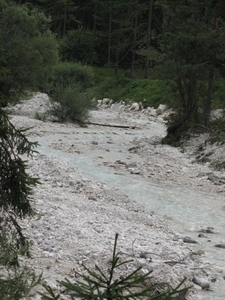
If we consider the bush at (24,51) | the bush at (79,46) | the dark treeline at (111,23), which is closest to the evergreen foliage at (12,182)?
the bush at (24,51)

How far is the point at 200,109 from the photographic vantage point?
20.6m

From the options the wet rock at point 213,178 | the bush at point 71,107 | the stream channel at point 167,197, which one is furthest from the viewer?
the bush at point 71,107

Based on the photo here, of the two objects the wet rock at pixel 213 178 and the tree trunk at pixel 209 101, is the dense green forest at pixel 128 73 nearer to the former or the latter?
the tree trunk at pixel 209 101

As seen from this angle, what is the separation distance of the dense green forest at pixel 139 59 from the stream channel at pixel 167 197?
331cm

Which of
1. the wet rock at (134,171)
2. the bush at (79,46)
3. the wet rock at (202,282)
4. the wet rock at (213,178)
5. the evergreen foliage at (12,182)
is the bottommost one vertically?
the wet rock at (134,171)

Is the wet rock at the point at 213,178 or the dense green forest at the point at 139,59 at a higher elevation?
the dense green forest at the point at 139,59

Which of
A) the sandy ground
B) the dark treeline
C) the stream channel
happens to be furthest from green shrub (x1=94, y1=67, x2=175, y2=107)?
the sandy ground

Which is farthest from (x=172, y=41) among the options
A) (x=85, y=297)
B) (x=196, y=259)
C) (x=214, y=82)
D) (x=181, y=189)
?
(x=85, y=297)

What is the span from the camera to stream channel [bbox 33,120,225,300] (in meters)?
7.88

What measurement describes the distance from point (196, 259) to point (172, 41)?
12438mm

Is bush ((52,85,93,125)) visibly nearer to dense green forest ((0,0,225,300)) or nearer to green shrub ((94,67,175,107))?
dense green forest ((0,0,225,300))

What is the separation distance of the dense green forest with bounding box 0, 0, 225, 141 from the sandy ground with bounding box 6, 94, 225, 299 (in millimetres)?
2106

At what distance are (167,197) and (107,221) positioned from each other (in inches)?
131

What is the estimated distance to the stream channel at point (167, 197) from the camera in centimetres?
788
